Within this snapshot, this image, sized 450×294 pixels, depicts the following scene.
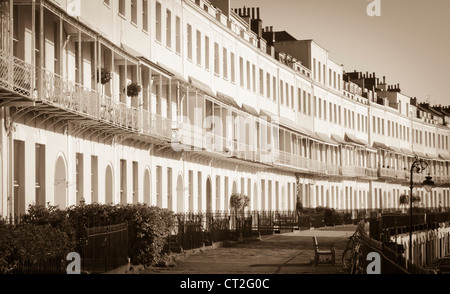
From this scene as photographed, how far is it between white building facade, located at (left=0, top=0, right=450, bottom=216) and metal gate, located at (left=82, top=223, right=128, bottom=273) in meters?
2.80

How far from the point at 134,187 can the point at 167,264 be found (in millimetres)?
12210

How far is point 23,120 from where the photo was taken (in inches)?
1009

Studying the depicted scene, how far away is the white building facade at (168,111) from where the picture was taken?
2558cm

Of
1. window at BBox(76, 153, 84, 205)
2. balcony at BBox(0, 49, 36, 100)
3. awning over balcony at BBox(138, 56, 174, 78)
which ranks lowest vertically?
window at BBox(76, 153, 84, 205)

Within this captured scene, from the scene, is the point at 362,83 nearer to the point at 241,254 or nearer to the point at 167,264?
the point at 241,254

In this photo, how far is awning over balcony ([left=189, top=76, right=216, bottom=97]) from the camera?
4481cm

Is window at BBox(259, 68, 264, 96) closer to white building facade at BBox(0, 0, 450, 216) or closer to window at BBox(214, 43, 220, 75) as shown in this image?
white building facade at BBox(0, 0, 450, 216)

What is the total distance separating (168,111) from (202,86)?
481 centimetres

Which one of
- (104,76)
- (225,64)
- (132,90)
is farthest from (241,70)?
(104,76)

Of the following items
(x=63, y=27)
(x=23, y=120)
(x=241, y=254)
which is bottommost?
(x=241, y=254)

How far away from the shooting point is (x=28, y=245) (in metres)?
16.5

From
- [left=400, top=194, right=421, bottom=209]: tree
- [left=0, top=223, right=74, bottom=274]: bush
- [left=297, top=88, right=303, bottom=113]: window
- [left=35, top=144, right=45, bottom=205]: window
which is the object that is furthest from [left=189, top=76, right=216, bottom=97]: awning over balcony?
[left=400, top=194, right=421, bottom=209]: tree

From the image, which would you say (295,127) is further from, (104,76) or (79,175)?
(104,76)
